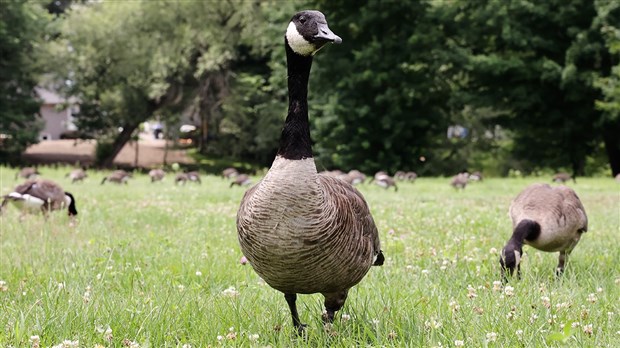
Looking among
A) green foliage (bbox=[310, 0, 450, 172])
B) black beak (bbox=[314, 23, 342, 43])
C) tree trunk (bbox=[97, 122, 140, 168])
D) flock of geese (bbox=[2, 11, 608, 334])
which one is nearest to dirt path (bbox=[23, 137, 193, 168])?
A: tree trunk (bbox=[97, 122, 140, 168])

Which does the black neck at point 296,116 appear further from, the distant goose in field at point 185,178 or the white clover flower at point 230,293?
the distant goose in field at point 185,178

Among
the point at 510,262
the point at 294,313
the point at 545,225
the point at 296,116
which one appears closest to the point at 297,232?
the point at 296,116

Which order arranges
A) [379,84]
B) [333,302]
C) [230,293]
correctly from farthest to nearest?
[379,84] < [230,293] < [333,302]

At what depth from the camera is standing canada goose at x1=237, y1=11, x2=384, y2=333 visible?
3381mm

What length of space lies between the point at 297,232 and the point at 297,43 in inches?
41.9

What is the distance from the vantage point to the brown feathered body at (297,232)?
338 cm

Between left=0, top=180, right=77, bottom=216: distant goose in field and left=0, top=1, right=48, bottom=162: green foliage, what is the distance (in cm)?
2694

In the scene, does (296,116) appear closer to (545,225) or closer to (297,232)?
(297,232)

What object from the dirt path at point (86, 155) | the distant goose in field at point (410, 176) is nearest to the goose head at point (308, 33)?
the distant goose in field at point (410, 176)

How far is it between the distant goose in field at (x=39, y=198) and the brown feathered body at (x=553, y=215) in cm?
673

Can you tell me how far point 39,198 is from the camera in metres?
9.62

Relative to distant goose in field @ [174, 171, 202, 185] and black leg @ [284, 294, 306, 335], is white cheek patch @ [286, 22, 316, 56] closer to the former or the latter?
black leg @ [284, 294, 306, 335]

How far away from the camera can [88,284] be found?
16.3 feet

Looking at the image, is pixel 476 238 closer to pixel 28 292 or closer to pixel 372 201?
pixel 28 292
